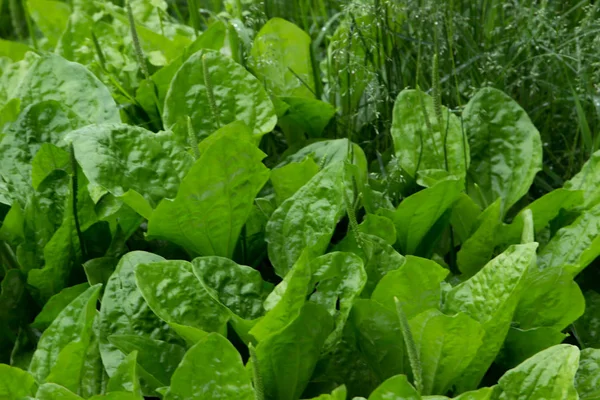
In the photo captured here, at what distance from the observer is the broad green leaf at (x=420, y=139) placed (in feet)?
5.92

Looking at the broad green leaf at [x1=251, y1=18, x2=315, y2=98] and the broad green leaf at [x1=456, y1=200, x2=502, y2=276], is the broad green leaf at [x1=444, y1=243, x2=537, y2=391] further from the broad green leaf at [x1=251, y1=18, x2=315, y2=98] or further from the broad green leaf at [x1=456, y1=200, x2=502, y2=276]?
the broad green leaf at [x1=251, y1=18, x2=315, y2=98]

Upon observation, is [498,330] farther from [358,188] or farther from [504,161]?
[504,161]

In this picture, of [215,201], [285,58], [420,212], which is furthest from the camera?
[285,58]

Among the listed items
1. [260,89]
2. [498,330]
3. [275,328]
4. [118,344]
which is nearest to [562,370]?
[498,330]

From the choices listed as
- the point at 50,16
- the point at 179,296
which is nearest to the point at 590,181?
the point at 179,296

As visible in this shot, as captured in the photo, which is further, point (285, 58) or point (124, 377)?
point (285, 58)

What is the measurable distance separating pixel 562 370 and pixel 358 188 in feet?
1.97

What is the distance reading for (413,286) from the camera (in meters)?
1.35

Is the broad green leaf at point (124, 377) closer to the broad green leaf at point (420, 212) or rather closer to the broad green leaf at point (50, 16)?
the broad green leaf at point (420, 212)

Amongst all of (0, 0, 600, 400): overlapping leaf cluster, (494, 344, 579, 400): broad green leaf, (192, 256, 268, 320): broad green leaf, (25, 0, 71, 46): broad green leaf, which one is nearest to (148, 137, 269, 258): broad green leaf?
(0, 0, 600, 400): overlapping leaf cluster

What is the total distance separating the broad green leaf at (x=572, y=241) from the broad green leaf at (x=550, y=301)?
148 millimetres

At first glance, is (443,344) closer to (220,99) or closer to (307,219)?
(307,219)

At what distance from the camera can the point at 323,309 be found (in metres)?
1.30

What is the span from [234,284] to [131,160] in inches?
13.0
